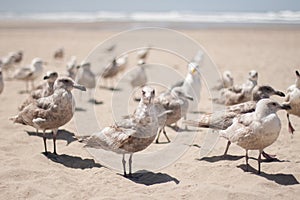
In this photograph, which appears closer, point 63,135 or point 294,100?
point 294,100

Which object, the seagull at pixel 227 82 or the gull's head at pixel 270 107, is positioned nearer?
the gull's head at pixel 270 107

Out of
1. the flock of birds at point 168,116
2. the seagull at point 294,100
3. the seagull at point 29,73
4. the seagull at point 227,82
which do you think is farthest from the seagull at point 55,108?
the seagull at point 29,73

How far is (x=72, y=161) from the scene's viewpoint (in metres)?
6.66

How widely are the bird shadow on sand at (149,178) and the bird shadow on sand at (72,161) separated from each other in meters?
0.73

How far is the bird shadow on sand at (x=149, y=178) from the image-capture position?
5816 millimetres

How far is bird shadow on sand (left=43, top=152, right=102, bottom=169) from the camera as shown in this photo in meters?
6.45

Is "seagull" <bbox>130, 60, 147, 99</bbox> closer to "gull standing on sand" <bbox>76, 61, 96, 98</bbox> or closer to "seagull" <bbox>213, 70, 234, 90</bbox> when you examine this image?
"gull standing on sand" <bbox>76, 61, 96, 98</bbox>

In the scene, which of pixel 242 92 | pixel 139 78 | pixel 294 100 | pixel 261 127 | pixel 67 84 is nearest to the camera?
pixel 261 127

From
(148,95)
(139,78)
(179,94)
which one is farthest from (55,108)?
(139,78)

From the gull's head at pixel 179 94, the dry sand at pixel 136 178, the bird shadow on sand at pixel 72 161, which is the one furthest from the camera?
the gull's head at pixel 179 94

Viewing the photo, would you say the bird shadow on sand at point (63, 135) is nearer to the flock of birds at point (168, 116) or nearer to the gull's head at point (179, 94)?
the flock of birds at point (168, 116)

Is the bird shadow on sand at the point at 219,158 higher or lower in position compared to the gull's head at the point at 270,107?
lower

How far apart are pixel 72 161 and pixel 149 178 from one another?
4.70ft

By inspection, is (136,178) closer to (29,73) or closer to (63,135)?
(63,135)
